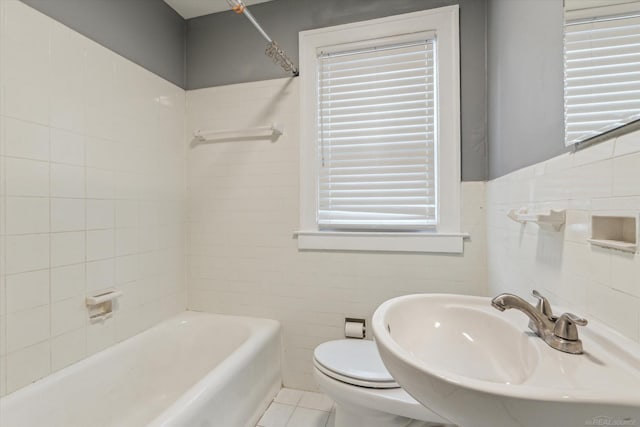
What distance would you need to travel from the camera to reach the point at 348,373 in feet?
4.01

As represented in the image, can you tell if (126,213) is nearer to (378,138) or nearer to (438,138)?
(378,138)

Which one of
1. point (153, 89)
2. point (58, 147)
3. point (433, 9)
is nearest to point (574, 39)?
point (433, 9)

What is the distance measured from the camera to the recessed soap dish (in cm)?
55

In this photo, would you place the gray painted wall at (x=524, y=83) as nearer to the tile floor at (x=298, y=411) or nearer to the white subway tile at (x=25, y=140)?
the tile floor at (x=298, y=411)

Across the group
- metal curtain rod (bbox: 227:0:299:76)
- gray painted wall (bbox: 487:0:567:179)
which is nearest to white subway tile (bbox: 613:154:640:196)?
gray painted wall (bbox: 487:0:567:179)

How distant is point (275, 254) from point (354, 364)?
813 millimetres

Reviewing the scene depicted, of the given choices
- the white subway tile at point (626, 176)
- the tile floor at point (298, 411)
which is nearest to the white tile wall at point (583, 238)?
the white subway tile at point (626, 176)

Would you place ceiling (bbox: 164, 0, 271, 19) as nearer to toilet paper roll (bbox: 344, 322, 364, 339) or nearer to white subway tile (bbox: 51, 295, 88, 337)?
white subway tile (bbox: 51, 295, 88, 337)

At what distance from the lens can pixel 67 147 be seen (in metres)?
1.30

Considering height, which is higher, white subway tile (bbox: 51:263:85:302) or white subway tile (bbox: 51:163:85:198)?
white subway tile (bbox: 51:163:85:198)

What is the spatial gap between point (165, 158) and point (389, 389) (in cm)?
181

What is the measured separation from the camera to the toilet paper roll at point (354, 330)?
1.64 m

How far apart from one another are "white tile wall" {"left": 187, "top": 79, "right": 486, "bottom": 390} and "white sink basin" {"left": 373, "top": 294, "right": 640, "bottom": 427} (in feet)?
Result: 2.23

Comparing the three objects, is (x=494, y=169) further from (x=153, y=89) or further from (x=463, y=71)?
(x=153, y=89)
